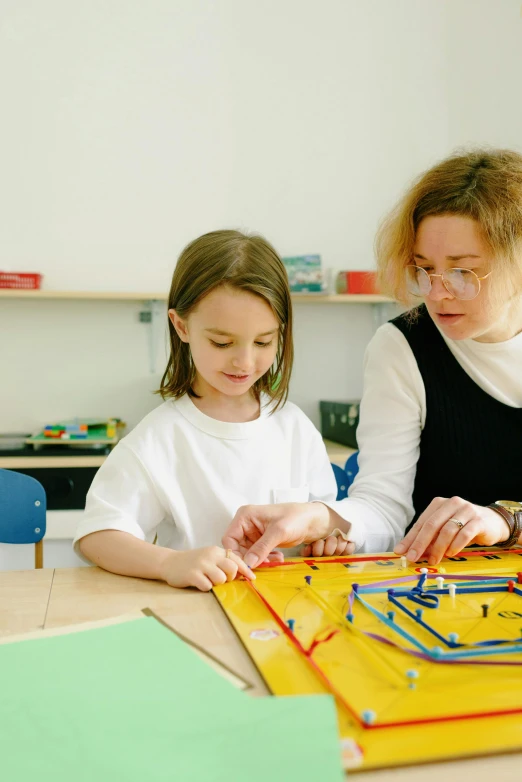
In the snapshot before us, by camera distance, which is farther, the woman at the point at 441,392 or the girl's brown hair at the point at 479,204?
the girl's brown hair at the point at 479,204

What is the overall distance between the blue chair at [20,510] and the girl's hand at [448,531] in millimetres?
874

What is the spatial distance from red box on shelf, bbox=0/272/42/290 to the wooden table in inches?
77.4

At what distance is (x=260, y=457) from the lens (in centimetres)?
126

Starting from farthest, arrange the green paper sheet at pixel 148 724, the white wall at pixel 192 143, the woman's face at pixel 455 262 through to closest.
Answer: the white wall at pixel 192 143 → the woman's face at pixel 455 262 → the green paper sheet at pixel 148 724

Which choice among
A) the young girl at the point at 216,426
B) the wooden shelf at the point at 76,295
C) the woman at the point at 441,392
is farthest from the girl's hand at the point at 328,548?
the wooden shelf at the point at 76,295

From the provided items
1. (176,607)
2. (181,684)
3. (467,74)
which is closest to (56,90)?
(467,74)

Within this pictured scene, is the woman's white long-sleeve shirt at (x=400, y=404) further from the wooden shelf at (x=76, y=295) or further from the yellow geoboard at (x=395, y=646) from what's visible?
the wooden shelf at (x=76, y=295)

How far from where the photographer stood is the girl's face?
3.77 ft

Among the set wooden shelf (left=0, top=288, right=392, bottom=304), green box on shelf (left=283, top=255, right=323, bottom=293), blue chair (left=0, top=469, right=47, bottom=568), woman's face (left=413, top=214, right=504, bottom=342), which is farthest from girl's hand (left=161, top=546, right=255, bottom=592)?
green box on shelf (left=283, top=255, right=323, bottom=293)

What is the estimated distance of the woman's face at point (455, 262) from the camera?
43.9 inches

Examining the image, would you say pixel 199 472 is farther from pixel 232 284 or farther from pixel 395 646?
pixel 395 646

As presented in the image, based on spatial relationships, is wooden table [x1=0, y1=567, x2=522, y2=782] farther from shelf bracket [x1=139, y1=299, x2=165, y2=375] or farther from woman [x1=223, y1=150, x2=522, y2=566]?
shelf bracket [x1=139, y1=299, x2=165, y2=375]

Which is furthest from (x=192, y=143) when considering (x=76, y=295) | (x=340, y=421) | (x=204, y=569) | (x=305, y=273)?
(x=204, y=569)

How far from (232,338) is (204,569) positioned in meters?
0.42
